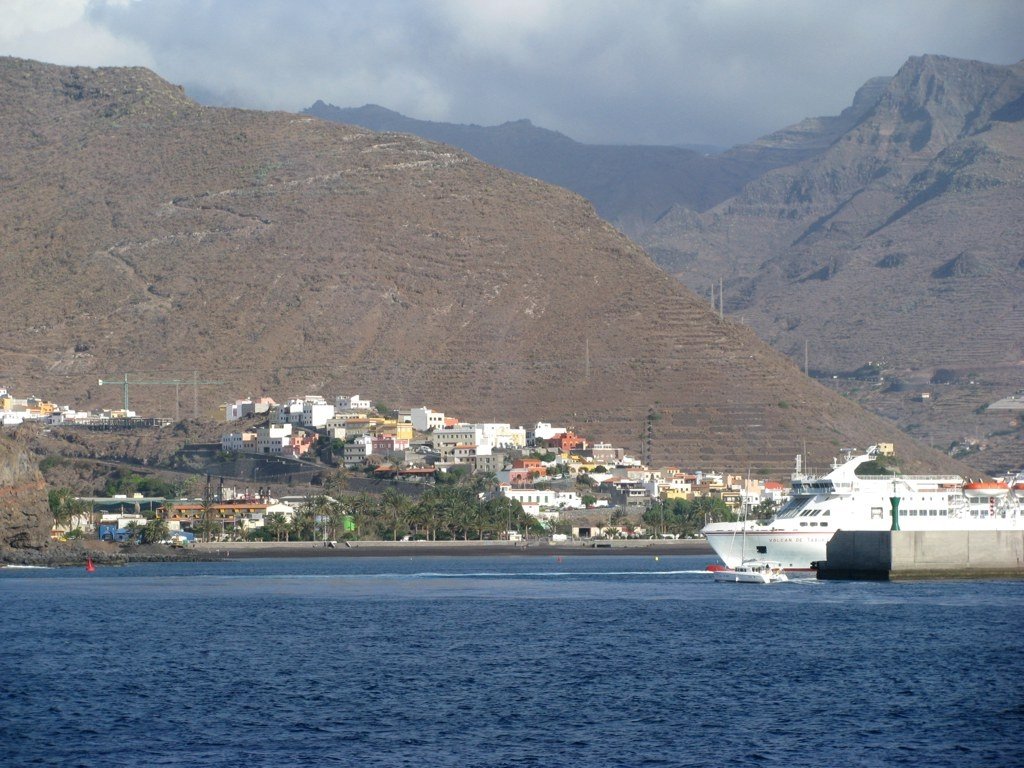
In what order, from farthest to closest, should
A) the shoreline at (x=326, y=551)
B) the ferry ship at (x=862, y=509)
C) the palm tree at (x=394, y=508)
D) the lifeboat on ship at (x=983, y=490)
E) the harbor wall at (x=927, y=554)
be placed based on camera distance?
the palm tree at (x=394, y=508)
the shoreline at (x=326, y=551)
the lifeboat on ship at (x=983, y=490)
the ferry ship at (x=862, y=509)
the harbor wall at (x=927, y=554)

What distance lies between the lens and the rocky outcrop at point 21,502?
401 ft

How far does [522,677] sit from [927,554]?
37.3 meters

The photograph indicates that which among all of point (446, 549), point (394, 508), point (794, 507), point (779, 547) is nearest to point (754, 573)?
point (779, 547)

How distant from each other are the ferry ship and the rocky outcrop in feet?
152

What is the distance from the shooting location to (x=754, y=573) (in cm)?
9612

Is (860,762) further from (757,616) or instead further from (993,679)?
(757,616)

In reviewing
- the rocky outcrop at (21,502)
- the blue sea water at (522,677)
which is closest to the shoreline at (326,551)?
the rocky outcrop at (21,502)

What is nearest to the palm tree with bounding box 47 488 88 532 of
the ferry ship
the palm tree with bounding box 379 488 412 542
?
the palm tree with bounding box 379 488 412 542

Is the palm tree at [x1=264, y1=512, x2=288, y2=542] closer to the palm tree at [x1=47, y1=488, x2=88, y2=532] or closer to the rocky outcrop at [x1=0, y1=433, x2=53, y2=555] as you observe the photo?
the palm tree at [x1=47, y1=488, x2=88, y2=532]

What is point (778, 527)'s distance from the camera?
101m

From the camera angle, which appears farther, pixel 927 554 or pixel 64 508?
pixel 64 508

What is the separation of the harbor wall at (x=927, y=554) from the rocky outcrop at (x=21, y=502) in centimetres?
5304

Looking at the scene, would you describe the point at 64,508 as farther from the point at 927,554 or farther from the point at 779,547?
the point at 927,554

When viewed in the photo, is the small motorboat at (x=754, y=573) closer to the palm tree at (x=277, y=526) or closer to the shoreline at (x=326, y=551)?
the shoreline at (x=326, y=551)
